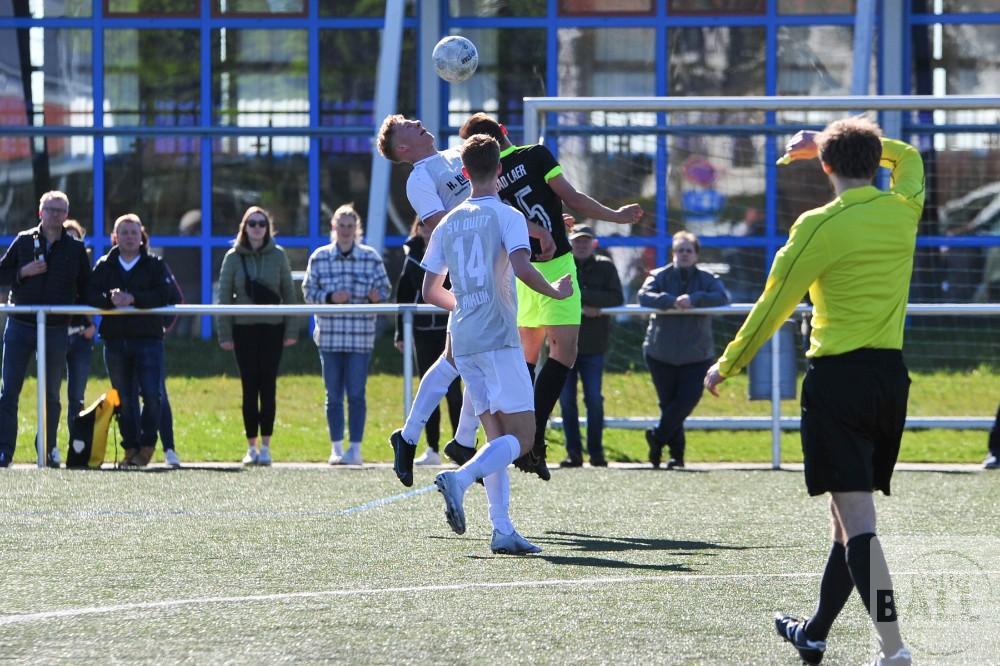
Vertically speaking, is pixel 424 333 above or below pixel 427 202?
below

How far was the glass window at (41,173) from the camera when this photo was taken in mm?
23016

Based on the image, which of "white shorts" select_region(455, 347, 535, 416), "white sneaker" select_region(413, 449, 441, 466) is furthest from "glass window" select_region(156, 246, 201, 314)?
"white shorts" select_region(455, 347, 535, 416)

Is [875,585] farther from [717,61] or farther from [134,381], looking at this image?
[717,61]

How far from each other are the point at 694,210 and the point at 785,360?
349cm

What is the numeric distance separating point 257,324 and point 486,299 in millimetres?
5763

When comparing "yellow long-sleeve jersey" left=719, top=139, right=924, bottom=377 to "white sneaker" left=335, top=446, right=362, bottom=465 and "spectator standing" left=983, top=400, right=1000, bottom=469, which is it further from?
"spectator standing" left=983, top=400, right=1000, bottom=469

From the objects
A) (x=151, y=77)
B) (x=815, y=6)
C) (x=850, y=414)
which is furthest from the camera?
(x=151, y=77)

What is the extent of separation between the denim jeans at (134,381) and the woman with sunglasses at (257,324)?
64 centimetres

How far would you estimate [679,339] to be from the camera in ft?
42.6

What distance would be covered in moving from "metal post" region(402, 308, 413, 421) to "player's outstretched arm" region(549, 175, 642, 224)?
4027mm

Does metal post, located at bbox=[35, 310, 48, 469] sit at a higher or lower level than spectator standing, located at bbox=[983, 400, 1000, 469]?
higher

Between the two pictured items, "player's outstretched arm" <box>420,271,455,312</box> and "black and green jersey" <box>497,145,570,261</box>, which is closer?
"player's outstretched arm" <box>420,271,455,312</box>

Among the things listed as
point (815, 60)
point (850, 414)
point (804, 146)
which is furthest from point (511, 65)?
point (850, 414)

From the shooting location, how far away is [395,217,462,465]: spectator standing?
41.4 feet
